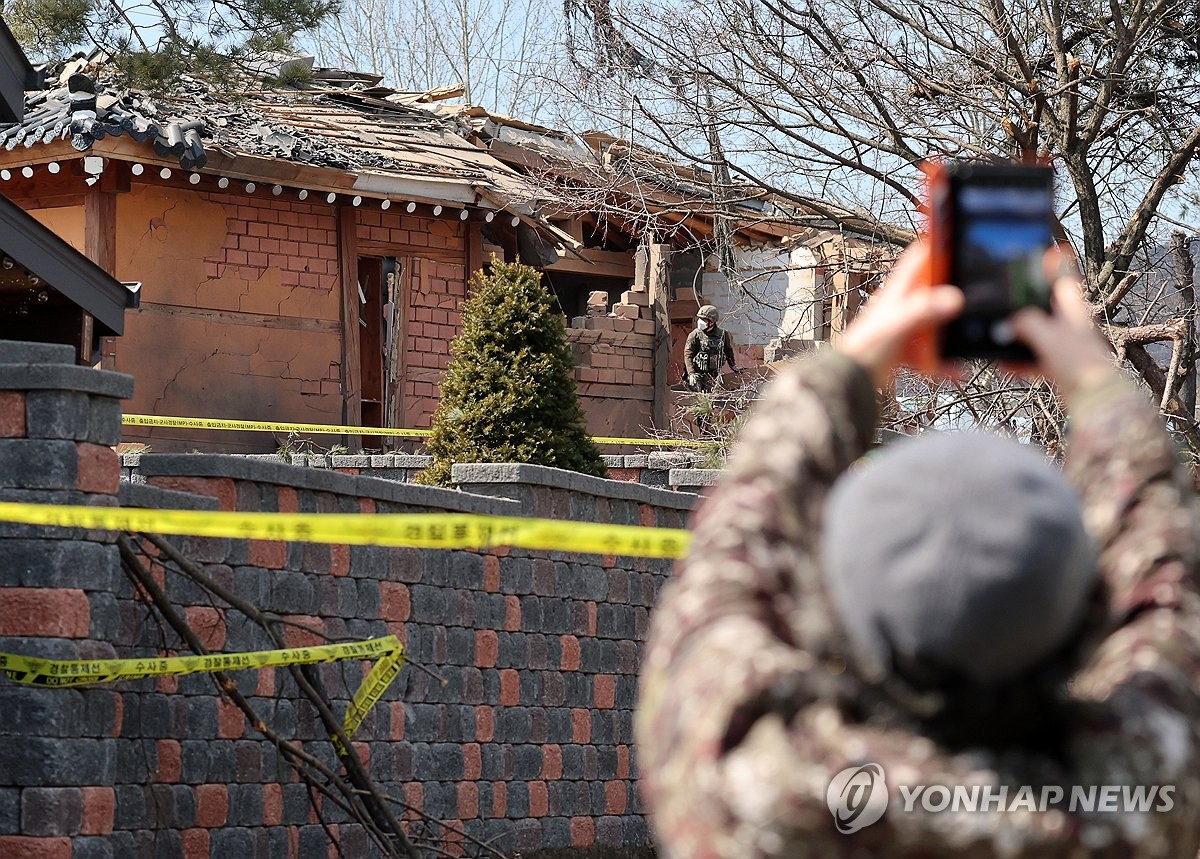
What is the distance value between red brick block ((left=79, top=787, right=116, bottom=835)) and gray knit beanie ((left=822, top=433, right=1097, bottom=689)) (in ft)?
19.4

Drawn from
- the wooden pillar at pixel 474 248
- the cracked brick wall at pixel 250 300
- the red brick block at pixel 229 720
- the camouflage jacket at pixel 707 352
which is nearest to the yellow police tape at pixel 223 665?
the red brick block at pixel 229 720

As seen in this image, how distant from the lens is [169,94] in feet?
56.8

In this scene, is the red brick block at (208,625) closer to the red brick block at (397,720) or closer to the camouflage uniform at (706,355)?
the red brick block at (397,720)

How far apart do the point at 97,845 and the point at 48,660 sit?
2.36ft

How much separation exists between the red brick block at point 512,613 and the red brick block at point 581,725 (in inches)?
30.6

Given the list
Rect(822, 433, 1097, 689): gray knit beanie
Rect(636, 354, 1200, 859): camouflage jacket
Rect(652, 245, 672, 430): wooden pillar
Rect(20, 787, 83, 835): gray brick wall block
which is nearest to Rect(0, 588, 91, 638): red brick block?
Rect(20, 787, 83, 835): gray brick wall block

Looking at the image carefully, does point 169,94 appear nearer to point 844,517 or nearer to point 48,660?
point 48,660

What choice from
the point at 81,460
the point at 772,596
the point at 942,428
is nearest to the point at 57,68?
the point at 942,428

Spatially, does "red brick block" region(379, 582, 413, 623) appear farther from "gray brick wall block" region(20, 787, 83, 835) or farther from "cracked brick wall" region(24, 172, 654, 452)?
"cracked brick wall" region(24, 172, 654, 452)

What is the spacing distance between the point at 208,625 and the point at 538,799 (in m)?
3.14

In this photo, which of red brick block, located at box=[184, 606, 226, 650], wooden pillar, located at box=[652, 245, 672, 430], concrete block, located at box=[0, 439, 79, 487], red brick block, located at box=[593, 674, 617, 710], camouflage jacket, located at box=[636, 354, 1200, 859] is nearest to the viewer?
camouflage jacket, located at box=[636, 354, 1200, 859]

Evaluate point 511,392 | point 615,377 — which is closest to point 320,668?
point 511,392

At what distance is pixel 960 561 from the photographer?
177cm

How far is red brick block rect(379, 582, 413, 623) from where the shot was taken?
974 centimetres
